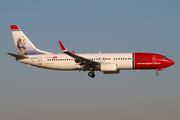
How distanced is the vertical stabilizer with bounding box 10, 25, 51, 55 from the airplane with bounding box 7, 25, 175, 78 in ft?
2.16

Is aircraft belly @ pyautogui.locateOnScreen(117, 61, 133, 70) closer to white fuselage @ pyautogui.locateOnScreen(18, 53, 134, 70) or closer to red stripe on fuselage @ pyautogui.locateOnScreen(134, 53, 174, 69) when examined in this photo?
white fuselage @ pyautogui.locateOnScreen(18, 53, 134, 70)

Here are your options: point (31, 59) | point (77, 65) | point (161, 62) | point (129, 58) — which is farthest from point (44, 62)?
point (161, 62)

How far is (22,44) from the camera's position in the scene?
61688 mm

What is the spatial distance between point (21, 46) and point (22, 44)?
1.59 ft

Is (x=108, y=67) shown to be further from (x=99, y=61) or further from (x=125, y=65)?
(x=125, y=65)

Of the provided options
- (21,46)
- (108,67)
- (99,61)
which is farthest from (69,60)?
(21,46)

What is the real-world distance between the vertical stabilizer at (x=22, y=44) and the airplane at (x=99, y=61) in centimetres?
66

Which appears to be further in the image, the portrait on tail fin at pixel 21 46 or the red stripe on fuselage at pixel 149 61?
the portrait on tail fin at pixel 21 46

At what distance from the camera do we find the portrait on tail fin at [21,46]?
6093 cm

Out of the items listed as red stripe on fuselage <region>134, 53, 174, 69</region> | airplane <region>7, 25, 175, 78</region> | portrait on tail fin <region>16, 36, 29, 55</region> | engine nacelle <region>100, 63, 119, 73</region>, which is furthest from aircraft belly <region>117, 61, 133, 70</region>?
portrait on tail fin <region>16, 36, 29, 55</region>

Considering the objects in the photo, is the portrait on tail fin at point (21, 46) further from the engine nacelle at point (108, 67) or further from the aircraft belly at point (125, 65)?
the aircraft belly at point (125, 65)

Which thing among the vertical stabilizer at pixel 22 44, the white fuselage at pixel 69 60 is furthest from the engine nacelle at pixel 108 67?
the vertical stabilizer at pixel 22 44

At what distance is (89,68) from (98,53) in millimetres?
3298

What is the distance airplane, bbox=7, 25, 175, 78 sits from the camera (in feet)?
180
